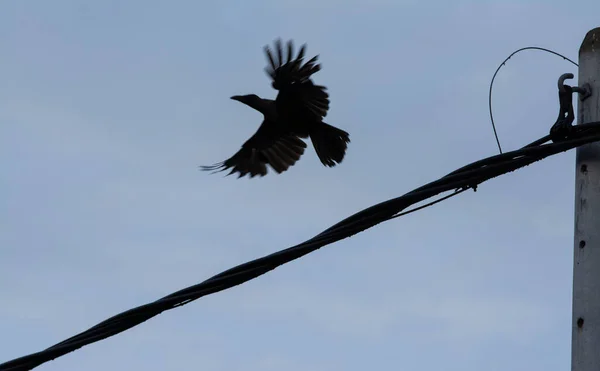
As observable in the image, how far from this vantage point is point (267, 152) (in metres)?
9.68

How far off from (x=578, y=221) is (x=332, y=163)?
464 centimetres

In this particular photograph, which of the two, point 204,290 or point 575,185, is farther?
point 575,185

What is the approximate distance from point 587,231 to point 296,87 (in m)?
4.26

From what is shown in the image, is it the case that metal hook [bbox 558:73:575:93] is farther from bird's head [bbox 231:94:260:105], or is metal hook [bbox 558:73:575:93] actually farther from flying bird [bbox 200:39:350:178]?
bird's head [bbox 231:94:260:105]

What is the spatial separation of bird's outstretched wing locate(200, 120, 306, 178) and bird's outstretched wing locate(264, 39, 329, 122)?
16.4 inches

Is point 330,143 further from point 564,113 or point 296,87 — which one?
point 564,113

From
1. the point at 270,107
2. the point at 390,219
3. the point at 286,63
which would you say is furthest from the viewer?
the point at 270,107

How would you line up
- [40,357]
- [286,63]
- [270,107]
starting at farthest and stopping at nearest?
[270,107]
[286,63]
[40,357]

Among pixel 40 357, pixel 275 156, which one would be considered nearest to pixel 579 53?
pixel 40 357

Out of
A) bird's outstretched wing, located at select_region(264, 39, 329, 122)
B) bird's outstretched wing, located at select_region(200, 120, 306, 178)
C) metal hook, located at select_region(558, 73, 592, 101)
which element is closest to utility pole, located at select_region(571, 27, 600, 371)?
metal hook, located at select_region(558, 73, 592, 101)

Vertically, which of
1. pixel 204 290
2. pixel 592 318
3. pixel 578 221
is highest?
pixel 578 221

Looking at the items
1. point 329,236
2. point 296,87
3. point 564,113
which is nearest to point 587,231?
point 564,113

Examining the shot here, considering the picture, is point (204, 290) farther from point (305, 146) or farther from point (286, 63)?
point (305, 146)

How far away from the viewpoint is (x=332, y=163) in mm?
9344
